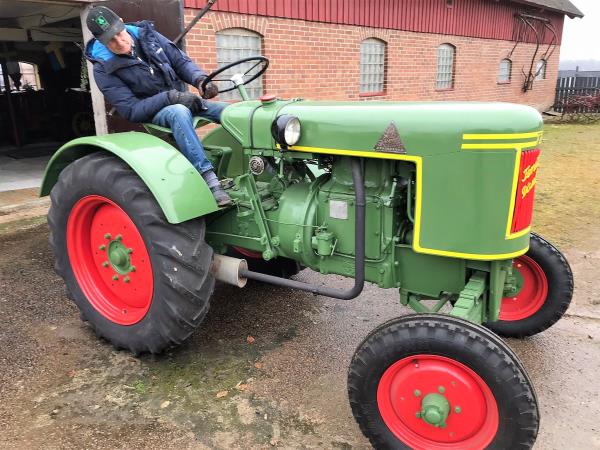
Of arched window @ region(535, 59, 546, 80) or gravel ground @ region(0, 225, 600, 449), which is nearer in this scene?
gravel ground @ region(0, 225, 600, 449)

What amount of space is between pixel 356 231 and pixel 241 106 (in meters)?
1.00

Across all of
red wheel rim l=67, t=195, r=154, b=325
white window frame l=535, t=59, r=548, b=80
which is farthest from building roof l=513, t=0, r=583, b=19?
red wheel rim l=67, t=195, r=154, b=325

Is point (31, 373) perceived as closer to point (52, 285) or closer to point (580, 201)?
point (52, 285)

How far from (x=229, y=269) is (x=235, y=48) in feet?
16.2

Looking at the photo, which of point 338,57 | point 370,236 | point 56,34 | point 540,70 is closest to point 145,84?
point 370,236

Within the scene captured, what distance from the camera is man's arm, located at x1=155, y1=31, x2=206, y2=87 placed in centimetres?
337

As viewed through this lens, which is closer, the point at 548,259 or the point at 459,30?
the point at 548,259

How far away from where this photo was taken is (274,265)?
3695 millimetres

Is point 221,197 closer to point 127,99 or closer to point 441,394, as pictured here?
point 127,99

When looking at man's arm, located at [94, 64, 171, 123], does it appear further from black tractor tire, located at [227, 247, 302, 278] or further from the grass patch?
the grass patch

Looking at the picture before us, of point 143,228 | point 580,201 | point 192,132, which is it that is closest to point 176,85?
point 192,132

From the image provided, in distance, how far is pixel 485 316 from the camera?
251 centimetres

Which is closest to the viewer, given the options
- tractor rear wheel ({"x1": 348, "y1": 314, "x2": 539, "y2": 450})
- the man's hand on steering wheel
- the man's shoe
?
tractor rear wheel ({"x1": 348, "y1": 314, "x2": 539, "y2": 450})

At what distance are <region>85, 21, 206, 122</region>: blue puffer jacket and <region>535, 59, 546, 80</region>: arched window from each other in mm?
15941
